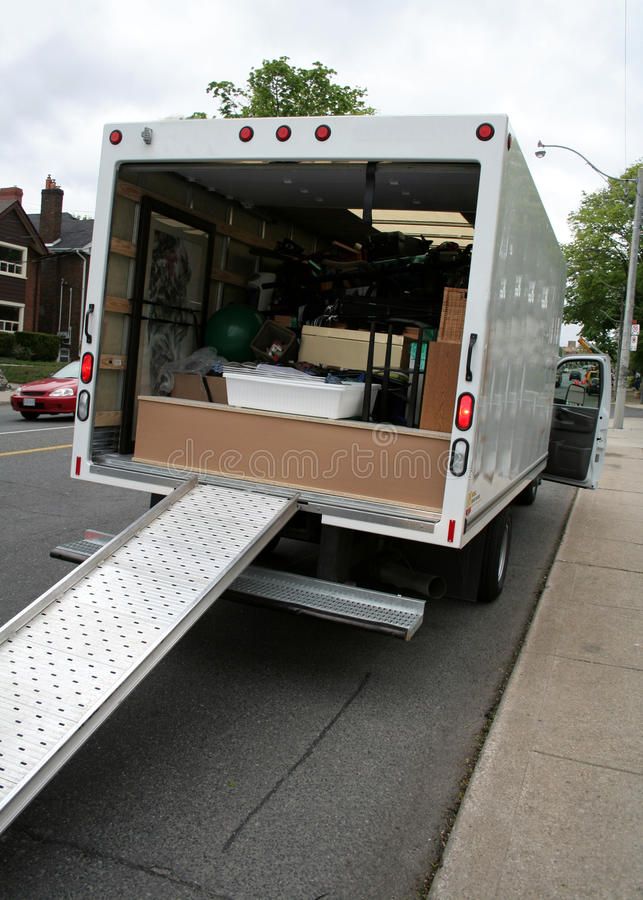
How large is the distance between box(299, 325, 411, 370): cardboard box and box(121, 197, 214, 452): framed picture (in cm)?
89

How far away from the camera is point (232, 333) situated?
627cm

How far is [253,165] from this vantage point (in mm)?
4898

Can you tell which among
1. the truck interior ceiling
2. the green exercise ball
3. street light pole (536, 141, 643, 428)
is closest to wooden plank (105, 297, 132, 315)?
the truck interior ceiling

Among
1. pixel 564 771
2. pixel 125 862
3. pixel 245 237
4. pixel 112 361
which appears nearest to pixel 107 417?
pixel 112 361

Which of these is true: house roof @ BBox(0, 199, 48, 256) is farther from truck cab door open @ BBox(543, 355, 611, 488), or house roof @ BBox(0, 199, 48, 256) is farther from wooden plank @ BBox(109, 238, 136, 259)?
wooden plank @ BBox(109, 238, 136, 259)

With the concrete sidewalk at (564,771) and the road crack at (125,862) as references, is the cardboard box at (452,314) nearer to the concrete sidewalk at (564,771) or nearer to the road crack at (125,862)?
the concrete sidewalk at (564,771)

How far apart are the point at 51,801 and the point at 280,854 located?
0.94m

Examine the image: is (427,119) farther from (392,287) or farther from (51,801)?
(51,801)

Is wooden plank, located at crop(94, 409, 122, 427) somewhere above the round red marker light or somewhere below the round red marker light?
below

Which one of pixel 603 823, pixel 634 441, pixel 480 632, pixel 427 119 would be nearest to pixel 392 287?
pixel 427 119

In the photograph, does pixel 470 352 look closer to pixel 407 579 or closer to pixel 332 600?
pixel 332 600

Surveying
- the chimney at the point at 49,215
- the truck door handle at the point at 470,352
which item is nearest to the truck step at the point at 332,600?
the truck door handle at the point at 470,352

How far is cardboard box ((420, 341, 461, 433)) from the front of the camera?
181 inches

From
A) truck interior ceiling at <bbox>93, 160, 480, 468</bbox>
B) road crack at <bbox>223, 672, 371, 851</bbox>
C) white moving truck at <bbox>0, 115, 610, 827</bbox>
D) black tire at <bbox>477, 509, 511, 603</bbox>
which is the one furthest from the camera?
black tire at <bbox>477, 509, 511, 603</bbox>
